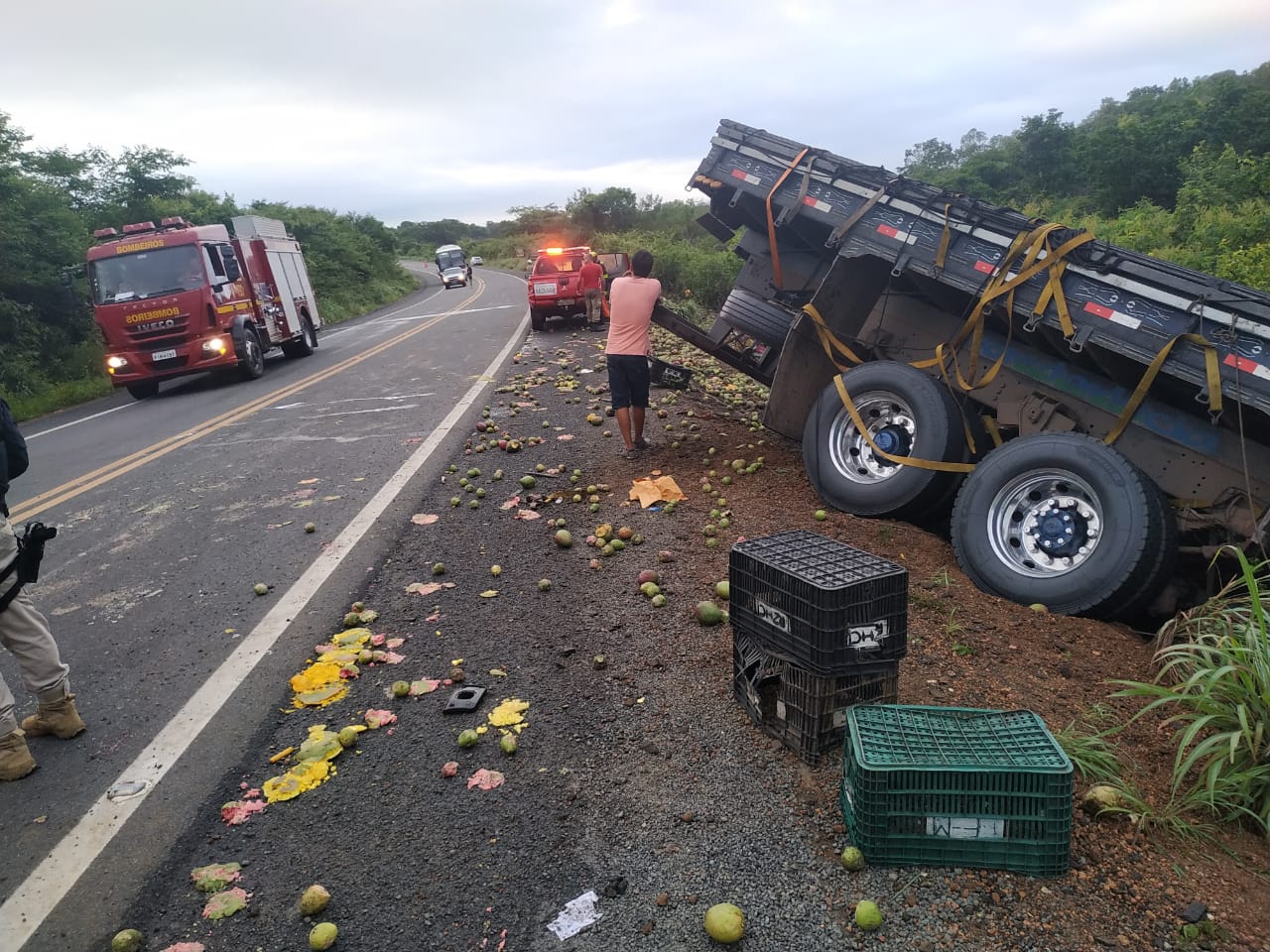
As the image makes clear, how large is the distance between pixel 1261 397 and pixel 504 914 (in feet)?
15.5

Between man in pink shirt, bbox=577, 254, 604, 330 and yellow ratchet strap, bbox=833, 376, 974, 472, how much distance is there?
1334cm

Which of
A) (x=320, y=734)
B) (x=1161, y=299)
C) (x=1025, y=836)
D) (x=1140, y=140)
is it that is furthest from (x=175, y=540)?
(x=1140, y=140)

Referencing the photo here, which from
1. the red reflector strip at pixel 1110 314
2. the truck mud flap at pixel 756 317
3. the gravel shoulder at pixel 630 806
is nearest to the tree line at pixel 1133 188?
the truck mud flap at pixel 756 317

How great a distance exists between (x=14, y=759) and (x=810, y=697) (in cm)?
364

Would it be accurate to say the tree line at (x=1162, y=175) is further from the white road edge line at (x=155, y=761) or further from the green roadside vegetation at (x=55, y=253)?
the green roadside vegetation at (x=55, y=253)

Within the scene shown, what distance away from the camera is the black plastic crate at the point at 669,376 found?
29.5ft

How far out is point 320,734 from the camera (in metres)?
3.73

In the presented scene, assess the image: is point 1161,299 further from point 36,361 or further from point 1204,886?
point 36,361

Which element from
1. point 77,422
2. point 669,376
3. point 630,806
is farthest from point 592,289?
point 630,806

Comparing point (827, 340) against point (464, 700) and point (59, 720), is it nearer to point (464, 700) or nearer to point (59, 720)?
point (464, 700)

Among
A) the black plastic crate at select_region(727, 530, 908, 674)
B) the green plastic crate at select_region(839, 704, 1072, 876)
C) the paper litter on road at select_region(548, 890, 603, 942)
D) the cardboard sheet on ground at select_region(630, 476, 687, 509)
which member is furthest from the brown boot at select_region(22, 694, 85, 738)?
the cardboard sheet on ground at select_region(630, 476, 687, 509)

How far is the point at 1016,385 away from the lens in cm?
595

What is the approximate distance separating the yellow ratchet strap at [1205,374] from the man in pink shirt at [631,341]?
13.3 feet

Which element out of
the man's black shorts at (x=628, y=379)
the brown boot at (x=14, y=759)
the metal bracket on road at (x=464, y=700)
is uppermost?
the man's black shorts at (x=628, y=379)
